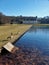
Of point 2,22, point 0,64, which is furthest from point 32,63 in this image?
point 2,22

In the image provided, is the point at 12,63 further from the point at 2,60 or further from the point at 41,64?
the point at 41,64

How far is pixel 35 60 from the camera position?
43.8 feet

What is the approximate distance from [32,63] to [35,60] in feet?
3.09

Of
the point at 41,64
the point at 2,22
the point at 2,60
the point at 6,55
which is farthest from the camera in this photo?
the point at 2,22

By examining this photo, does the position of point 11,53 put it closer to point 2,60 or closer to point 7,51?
point 7,51

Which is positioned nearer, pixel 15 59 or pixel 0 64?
pixel 0 64

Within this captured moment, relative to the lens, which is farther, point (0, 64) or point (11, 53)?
point (11, 53)

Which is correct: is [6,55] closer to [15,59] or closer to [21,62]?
[15,59]

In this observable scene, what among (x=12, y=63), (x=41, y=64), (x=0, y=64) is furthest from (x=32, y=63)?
(x=0, y=64)

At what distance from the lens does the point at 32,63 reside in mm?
12438

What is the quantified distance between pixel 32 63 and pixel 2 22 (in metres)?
66.9

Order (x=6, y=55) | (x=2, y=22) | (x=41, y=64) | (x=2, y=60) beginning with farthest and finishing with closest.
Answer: (x=2, y=22) → (x=6, y=55) → (x=2, y=60) → (x=41, y=64)

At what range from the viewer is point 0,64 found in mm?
12258

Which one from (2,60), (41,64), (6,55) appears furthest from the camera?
(6,55)
